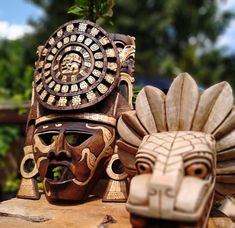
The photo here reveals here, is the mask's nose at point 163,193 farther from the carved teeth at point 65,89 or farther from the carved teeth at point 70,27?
the carved teeth at point 70,27

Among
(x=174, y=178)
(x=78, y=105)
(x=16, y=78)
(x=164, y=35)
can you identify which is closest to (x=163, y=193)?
(x=174, y=178)

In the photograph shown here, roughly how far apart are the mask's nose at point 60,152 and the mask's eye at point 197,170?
1.84 ft

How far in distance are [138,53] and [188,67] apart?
162 cm

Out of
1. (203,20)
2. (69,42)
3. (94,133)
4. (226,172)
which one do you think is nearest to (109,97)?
(94,133)

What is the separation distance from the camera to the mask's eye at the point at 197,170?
1.06 meters

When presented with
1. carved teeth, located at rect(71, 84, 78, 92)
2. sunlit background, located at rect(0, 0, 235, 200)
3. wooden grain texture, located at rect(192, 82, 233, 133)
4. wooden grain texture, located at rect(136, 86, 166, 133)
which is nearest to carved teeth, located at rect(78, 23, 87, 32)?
carved teeth, located at rect(71, 84, 78, 92)

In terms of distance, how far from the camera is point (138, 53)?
12484 mm

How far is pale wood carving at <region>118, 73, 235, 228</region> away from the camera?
0.98 meters

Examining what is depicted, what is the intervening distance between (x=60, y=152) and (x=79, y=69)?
35cm

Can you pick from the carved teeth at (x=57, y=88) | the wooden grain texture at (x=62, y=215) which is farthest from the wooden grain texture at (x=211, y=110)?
the carved teeth at (x=57, y=88)

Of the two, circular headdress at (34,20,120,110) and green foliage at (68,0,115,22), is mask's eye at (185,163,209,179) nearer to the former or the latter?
circular headdress at (34,20,120,110)

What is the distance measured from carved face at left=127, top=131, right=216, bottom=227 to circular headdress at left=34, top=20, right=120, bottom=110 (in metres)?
0.47

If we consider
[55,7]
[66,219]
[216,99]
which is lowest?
[66,219]

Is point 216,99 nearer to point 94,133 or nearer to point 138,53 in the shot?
point 94,133
